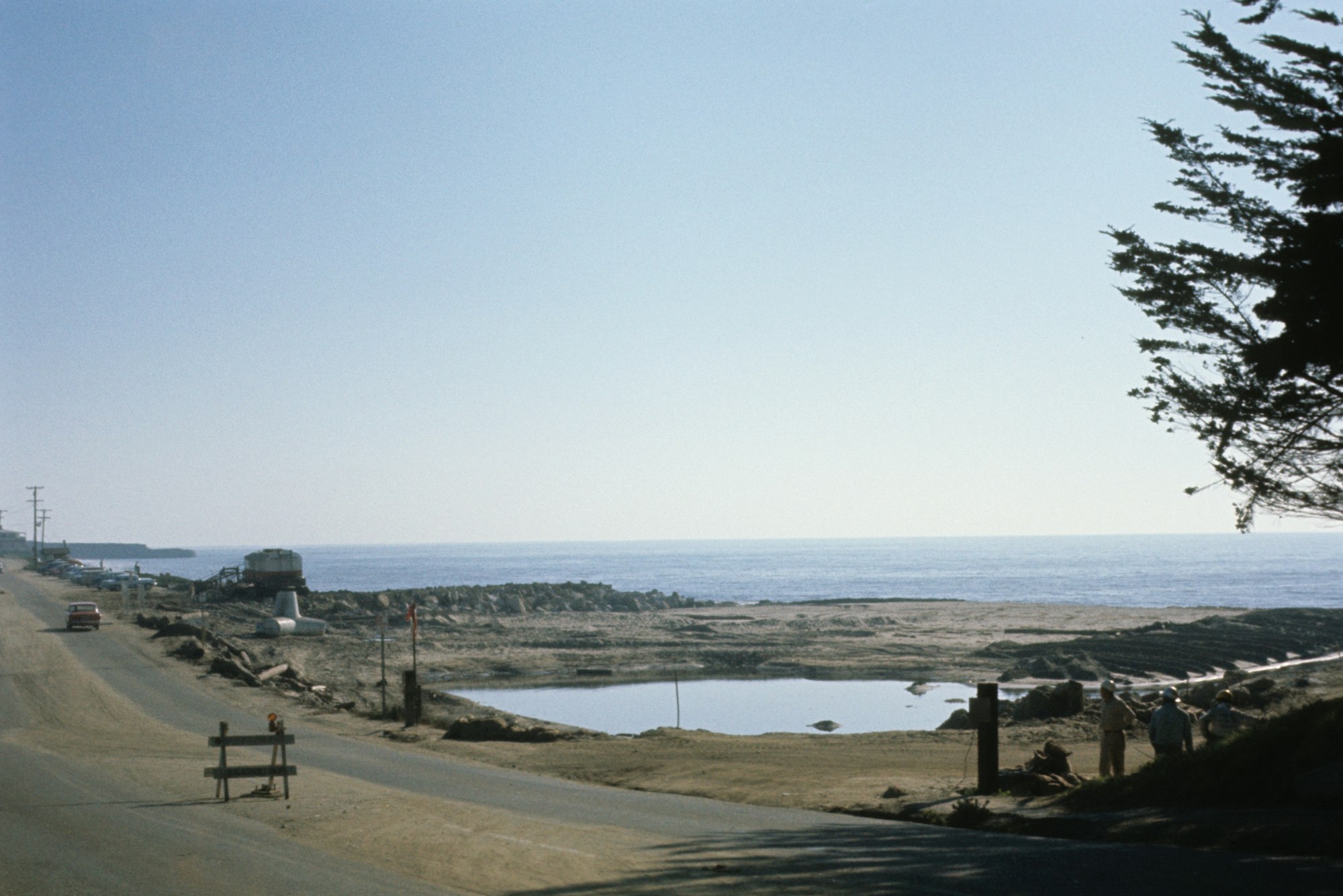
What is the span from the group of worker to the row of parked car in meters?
68.8

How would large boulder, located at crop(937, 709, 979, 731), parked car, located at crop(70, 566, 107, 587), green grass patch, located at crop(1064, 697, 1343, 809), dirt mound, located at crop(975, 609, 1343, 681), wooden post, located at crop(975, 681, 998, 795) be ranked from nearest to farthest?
green grass patch, located at crop(1064, 697, 1343, 809), wooden post, located at crop(975, 681, 998, 795), large boulder, located at crop(937, 709, 979, 731), dirt mound, located at crop(975, 609, 1343, 681), parked car, located at crop(70, 566, 107, 587)

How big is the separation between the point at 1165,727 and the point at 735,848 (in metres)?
6.67

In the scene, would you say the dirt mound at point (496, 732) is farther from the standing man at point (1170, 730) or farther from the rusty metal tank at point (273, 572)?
the rusty metal tank at point (273, 572)

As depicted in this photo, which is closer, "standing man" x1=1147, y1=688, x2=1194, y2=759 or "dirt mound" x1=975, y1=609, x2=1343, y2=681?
"standing man" x1=1147, y1=688, x2=1194, y2=759

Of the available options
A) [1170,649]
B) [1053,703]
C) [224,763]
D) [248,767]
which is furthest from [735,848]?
[1170,649]

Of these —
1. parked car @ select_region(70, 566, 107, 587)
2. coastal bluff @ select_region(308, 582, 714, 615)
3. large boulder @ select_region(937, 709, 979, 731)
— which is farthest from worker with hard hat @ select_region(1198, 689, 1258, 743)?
parked car @ select_region(70, 566, 107, 587)

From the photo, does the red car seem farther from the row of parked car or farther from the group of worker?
the group of worker

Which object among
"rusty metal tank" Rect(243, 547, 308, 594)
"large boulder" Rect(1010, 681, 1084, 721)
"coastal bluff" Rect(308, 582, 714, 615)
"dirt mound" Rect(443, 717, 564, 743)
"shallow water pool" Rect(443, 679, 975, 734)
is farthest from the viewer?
"coastal bluff" Rect(308, 582, 714, 615)

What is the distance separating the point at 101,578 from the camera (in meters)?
92.8

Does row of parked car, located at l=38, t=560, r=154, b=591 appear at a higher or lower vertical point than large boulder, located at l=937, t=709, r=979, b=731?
higher

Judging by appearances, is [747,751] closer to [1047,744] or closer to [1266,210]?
[1047,744]

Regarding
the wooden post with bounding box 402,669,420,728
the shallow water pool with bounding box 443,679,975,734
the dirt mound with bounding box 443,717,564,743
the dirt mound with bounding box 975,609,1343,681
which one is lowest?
the shallow water pool with bounding box 443,679,975,734

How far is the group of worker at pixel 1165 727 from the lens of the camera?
15.5m

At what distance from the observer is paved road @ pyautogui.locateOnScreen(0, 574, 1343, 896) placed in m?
10.5
